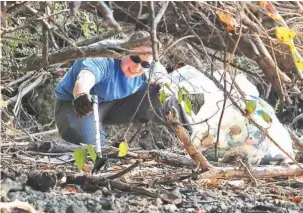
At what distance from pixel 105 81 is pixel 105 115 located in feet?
1.25

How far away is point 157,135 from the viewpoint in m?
4.23

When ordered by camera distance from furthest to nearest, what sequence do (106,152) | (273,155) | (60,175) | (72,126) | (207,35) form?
(72,126)
(273,155)
(106,152)
(60,175)
(207,35)

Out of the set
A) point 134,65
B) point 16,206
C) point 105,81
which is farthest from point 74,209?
point 105,81

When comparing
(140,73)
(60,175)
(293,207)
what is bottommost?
(293,207)

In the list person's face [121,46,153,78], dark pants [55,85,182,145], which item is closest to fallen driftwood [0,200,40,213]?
person's face [121,46,153,78]

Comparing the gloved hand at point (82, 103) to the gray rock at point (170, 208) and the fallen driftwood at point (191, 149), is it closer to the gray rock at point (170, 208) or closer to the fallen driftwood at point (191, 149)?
the fallen driftwood at point (191, 149)

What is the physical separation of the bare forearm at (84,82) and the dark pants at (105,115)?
385 millimetres

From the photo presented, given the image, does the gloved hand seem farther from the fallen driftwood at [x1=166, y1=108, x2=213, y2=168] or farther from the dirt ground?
the fallen driftwood at [x1=166, y1=108, x2=213, y2=168]

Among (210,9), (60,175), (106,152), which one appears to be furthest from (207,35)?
(106,152)

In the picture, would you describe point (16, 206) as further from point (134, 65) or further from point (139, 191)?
point (134, 65)

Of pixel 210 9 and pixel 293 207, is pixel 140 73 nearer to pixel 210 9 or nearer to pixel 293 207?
pixel 293 207

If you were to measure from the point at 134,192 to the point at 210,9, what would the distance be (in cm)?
68

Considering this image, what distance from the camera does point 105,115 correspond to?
139 inches

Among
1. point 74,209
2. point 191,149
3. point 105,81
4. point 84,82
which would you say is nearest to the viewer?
point 74,209
